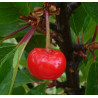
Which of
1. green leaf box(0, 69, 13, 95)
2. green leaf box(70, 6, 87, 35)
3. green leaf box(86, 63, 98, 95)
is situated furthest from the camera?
green leaf box(70, 6, 87, 35)

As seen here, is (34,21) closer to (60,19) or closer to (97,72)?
(60,19)

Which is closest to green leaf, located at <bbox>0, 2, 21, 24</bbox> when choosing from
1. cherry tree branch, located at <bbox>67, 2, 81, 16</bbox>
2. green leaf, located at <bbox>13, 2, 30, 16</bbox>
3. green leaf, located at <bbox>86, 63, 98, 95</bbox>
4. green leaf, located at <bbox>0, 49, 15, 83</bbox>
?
green leaf, located at <bbox>13, 2, 30, 16</bbox>

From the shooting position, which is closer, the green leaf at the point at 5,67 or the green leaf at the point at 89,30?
the green leaf at the point at 5,67

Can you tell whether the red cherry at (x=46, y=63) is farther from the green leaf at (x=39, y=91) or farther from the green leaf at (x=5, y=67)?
the green leaf at (x=39, y=91)

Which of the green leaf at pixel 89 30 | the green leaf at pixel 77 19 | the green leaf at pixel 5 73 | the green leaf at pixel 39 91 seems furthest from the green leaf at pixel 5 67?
the green leaf at pixel 89 30

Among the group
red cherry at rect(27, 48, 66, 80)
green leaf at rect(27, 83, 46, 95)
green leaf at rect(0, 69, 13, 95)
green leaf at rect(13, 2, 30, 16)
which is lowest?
green leaf at rect(27, 83, 46, 95)

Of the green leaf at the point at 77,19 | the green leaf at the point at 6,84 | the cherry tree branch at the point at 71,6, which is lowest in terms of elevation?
the green leaf at the point at 6,84

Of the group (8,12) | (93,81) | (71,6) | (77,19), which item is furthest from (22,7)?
(77,19)

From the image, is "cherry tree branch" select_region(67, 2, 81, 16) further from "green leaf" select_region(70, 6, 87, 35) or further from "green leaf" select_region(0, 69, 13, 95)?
"green leaf" select_region(0, 69, 13, 95)
